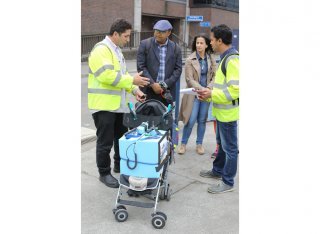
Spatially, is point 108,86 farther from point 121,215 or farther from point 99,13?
point 99,13

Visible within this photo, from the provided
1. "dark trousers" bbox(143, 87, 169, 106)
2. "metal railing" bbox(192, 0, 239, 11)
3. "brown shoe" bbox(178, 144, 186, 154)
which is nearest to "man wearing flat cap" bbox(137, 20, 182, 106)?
"dark trousers" bbox(143, 87, 169, 106)

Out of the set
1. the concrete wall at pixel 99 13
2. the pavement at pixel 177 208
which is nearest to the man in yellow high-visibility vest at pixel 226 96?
the pavement at pixel 177 208

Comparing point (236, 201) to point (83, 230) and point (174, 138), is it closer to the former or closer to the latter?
point (174, 138)

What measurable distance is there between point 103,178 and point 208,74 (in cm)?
210

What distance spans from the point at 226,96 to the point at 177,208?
124cm

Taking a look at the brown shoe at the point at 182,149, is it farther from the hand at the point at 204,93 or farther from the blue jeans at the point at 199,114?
the hand at the point at 204,93

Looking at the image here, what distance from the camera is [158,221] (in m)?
3.18

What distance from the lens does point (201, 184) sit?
4.23 metres

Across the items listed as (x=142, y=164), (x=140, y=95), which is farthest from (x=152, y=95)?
(x=142, y=164)

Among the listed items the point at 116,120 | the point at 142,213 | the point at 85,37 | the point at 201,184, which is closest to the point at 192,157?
the point at 201,184

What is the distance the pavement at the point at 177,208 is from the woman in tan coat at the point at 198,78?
0.71 metres

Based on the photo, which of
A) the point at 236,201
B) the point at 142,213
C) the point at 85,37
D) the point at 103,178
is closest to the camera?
the point at 142,213

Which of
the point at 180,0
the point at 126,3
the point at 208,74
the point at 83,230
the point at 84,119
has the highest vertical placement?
the point at 180,0

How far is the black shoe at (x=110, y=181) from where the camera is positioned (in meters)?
4.06
